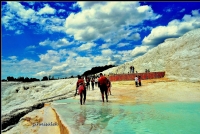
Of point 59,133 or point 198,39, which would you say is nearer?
point 59,133

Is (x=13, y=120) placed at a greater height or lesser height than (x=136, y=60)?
lesser

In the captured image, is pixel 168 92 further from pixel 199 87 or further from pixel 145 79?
pixel 145 79

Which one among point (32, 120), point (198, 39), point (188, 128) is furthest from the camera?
point (198, 39)

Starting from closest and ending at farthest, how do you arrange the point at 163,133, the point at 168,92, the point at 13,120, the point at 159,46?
the point at 163,133
the point at 13,120
the point at 168,92
the point at 159,46

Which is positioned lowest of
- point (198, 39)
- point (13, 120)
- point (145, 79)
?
point (13, 120)

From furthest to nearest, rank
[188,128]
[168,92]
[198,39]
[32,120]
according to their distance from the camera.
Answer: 1. [198,39]
2. [168,92]
3. [32,120]
4. [188,128]

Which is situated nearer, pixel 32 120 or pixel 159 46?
pixel 32 120

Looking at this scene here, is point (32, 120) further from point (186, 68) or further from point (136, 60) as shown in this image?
point (136, 60)

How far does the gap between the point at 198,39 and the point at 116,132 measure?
27986 millimetres

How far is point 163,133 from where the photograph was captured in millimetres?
6098

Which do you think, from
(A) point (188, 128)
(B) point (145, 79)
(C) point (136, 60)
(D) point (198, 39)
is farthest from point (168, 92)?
(C) point (136, 60)

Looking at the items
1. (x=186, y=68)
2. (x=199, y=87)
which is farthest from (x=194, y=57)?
(x=199, y=87)

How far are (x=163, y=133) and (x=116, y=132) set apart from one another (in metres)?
1.20

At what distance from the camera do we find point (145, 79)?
104ft
